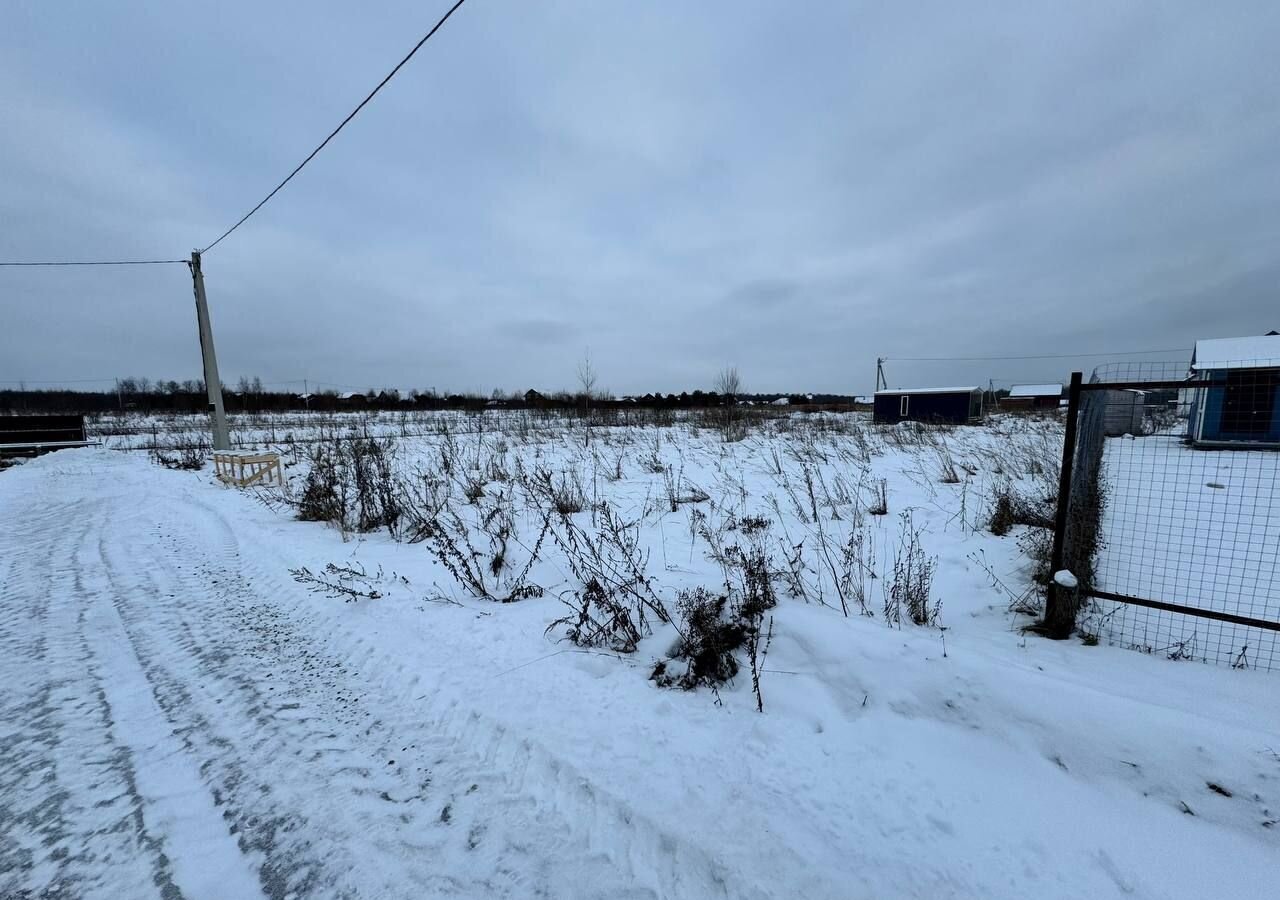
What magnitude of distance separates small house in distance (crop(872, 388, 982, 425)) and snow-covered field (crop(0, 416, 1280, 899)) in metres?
30.2

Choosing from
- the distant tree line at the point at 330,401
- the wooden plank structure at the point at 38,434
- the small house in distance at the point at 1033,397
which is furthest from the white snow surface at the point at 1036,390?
the wooden plank structure at the point at 38,434

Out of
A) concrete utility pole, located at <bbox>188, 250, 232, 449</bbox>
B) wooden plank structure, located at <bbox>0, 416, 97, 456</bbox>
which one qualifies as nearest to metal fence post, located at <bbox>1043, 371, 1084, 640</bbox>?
concrete utility pole, located at <bbox>188, 250, 232, 449</bbox>

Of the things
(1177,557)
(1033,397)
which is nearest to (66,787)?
(1177,557)

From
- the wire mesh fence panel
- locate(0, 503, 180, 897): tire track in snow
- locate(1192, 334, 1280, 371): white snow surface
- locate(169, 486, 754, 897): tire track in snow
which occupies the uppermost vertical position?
locate(1192, 334, 1280, 371): white snow surface

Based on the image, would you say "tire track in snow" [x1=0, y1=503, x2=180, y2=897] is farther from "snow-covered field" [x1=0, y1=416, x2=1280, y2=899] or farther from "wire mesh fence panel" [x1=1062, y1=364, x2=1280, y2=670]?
"wire mesh fence panel" [x1=1062, y1=364, x2=1280, y2=670]

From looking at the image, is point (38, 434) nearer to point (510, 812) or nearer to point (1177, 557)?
point (510, 812)

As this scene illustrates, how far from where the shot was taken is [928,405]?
32.0m

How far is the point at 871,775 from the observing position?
222 cm

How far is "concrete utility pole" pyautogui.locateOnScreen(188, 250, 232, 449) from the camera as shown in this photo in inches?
537

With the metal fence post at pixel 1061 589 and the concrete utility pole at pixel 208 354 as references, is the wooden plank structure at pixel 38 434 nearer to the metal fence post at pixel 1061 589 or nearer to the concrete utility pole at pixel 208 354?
the concrete utility pole at pixel 208 354

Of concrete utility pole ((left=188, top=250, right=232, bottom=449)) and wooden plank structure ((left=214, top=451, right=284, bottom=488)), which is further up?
concrete utility pole ((left=188, top=250, right=232, bottom=449))

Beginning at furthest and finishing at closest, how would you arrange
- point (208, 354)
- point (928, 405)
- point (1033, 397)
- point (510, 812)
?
point (1033, 397) < point (928, 405) < point (208, 354) < point (510, 812)

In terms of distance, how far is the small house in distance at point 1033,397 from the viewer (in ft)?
187

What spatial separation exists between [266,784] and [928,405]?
36620mm
